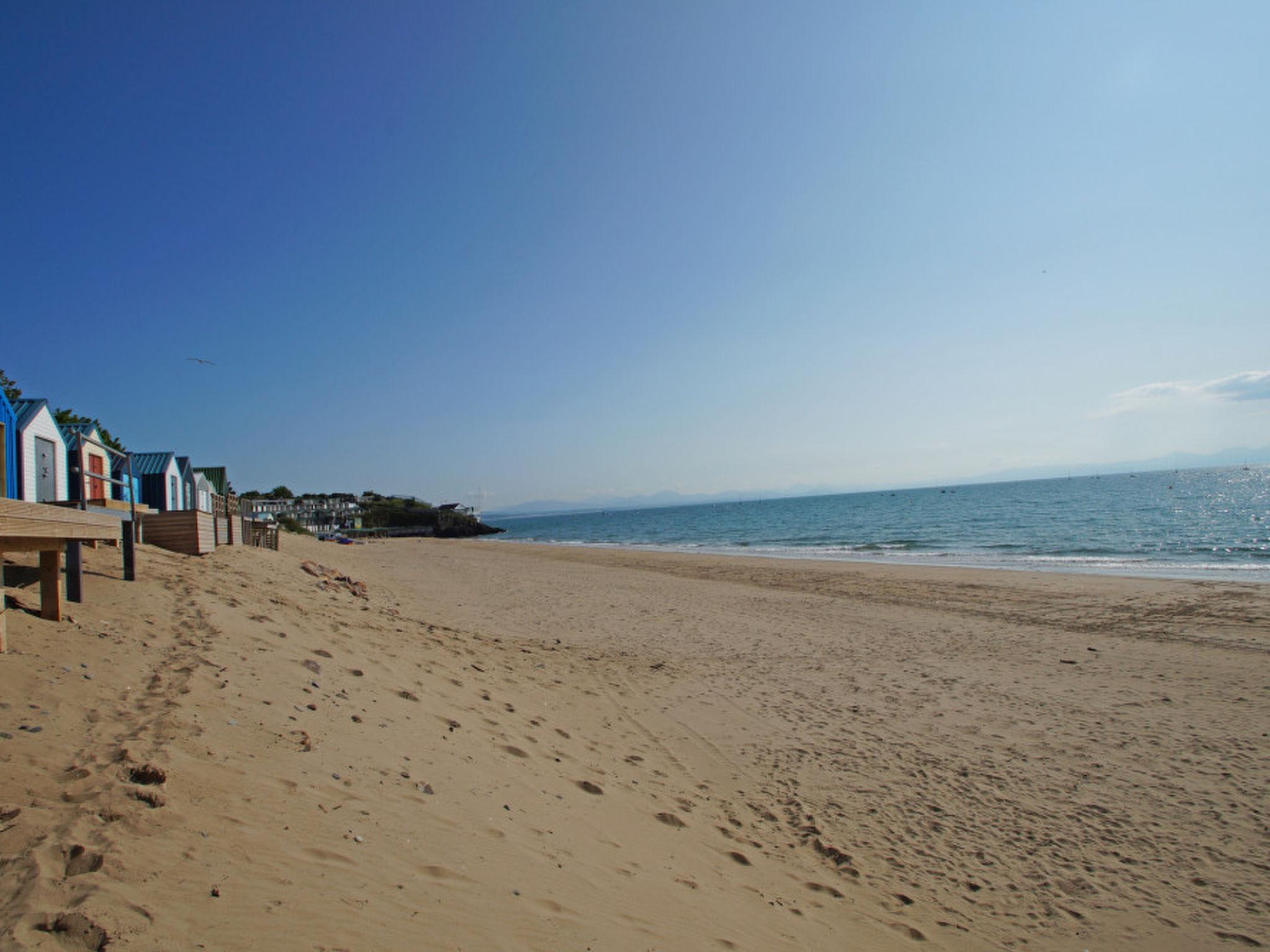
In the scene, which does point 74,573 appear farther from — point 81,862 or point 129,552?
point 81,862

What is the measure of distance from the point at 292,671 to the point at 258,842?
304cm

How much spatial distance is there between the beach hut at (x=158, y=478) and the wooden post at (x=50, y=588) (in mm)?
21387

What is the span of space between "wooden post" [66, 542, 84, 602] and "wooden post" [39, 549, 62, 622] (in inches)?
29.0

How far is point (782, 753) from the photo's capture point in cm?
663

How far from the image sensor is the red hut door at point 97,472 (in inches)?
645

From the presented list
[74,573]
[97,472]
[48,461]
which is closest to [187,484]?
[97,472]

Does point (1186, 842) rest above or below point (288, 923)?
below

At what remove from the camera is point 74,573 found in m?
6.11

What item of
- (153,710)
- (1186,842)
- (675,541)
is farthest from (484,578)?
(675,541)

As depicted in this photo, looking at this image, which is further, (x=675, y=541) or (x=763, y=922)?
(x=675, y=541)

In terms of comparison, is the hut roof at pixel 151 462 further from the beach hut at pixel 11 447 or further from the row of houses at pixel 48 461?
the beach hut at pixel 11 447

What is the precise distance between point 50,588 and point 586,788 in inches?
185

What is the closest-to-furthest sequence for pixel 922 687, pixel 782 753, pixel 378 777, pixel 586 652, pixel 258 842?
1. pixel 258 842
2. pixel 378 777
3. pixel 782 753
4. pixel 922 687
5. pixel 586 652

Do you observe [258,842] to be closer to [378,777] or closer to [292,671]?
[378,777]
